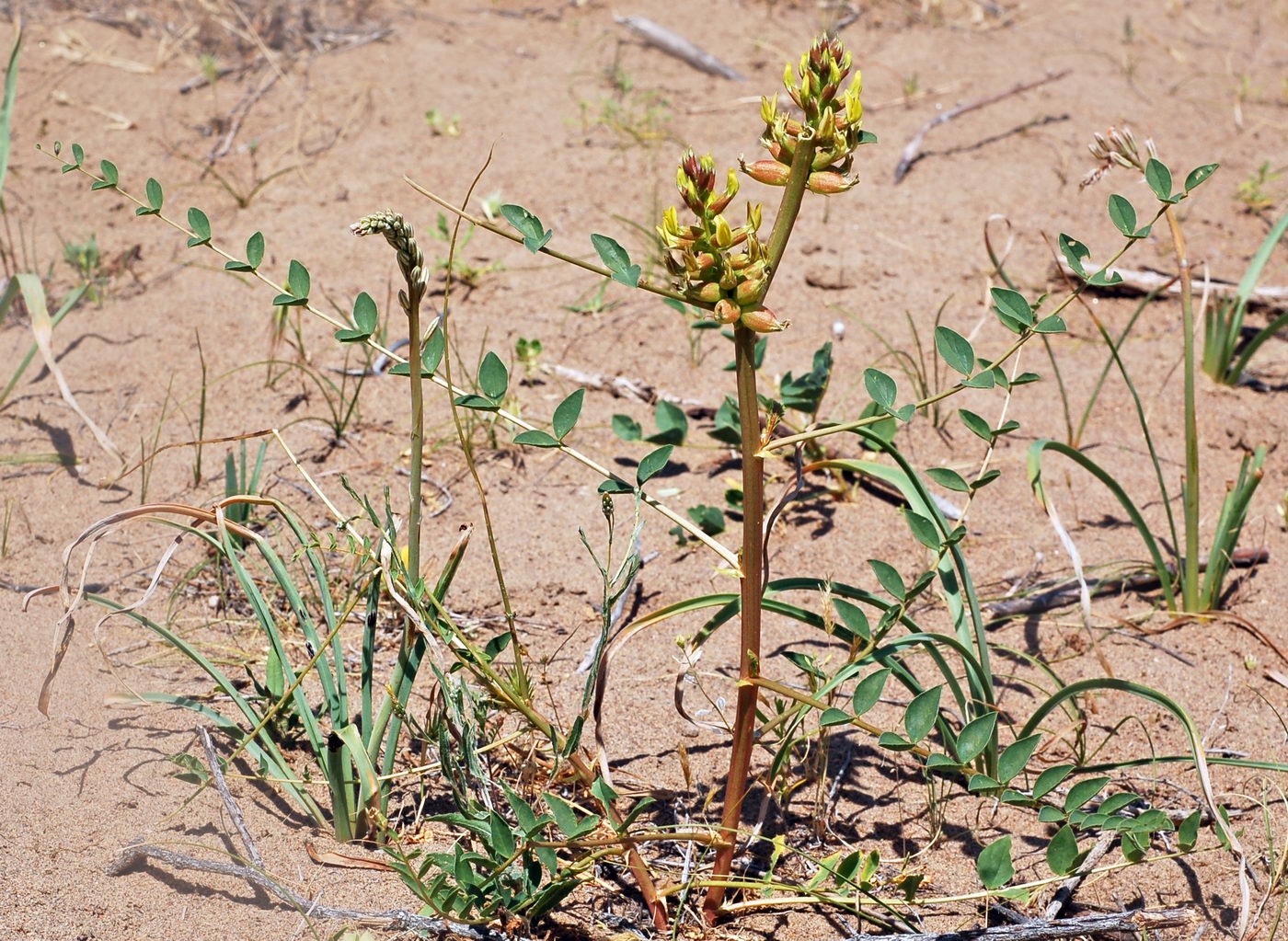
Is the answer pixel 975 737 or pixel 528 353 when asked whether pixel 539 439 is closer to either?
pixel 975 737

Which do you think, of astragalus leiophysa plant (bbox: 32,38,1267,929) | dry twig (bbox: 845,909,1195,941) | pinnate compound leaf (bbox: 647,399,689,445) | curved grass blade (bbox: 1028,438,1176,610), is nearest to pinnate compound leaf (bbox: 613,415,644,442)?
pinnate compound leaf (bbox: 647,399,689,445)

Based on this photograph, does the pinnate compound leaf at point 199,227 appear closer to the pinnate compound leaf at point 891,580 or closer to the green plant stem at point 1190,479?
the pinnate compound leaf at point 891,580

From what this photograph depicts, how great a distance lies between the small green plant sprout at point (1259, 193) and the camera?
3.39m

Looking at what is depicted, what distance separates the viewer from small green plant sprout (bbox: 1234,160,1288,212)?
3395 mm

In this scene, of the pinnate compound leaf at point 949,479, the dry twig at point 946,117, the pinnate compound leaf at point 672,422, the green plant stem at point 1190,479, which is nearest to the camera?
the pinnate compound leaf at point 949,479

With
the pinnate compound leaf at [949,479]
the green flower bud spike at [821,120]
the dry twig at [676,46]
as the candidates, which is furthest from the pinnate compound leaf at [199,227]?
the dry twig at [676,46]

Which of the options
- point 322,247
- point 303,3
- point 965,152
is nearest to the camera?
point 322,247

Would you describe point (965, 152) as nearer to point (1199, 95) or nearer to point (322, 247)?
point (1199, 95)

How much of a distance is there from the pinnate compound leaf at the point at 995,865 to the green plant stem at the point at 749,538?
30 cm

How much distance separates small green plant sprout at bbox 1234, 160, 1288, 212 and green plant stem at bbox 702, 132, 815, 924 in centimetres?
289

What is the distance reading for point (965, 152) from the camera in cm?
370

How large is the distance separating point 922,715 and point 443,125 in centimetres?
314

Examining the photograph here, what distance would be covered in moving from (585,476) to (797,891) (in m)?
1.26

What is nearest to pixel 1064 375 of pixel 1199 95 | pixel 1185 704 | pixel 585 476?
pixel 1185 704
